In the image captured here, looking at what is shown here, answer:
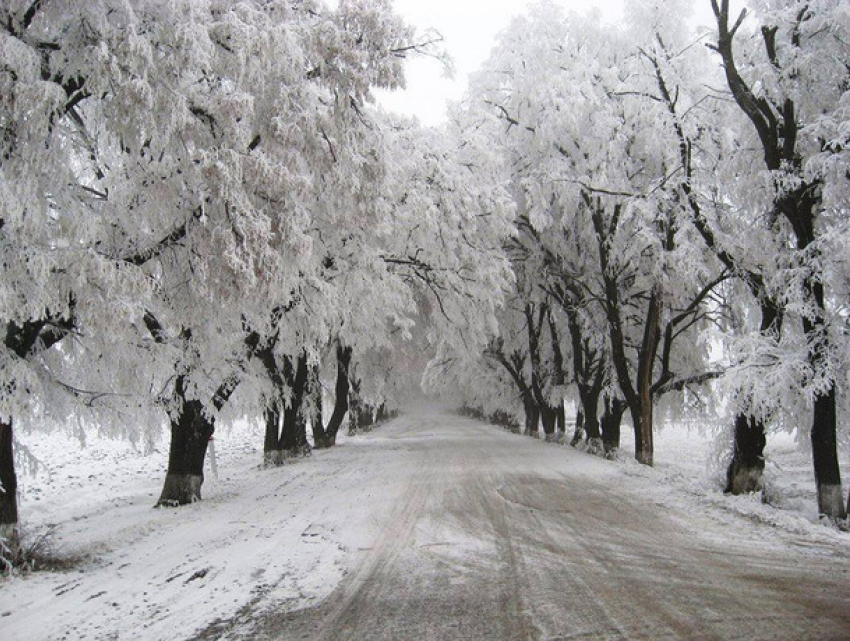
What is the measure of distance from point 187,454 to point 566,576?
7759mm

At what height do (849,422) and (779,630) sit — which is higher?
(849,422)

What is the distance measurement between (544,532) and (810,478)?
12.9 m

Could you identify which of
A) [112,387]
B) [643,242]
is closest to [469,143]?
[643,242]

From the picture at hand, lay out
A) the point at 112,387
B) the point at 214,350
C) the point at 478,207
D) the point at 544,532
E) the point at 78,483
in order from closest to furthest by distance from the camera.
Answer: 1. the point at 544,532
2. the point at 112,387
3. the point at 214,350
4. the point at 78,483
5. the point at 478,207

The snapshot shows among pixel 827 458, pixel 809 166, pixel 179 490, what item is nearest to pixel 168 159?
pixel 179 490

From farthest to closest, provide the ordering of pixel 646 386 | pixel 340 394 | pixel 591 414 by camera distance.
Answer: pixel 340 394 → pixel 591 414 → pixel 646 386

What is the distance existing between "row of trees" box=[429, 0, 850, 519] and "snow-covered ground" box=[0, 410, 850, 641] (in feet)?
6.39

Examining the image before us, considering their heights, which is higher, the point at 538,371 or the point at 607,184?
the point at 607,184

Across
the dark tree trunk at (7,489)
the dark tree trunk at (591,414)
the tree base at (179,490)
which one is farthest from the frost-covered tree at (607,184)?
the dark tree trunk at (7,489)

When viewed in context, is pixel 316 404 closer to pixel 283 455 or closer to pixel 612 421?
pixel 283 455

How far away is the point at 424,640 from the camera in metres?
4.40

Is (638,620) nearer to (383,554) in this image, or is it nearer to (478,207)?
(383,554)

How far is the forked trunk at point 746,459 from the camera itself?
10977 millimetres

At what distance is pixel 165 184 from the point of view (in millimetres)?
7312
